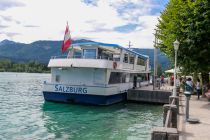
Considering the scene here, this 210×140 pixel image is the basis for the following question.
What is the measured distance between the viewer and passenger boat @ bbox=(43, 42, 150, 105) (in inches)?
966

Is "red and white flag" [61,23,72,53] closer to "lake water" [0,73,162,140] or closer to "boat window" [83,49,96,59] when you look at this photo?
"boat window" [83,49,96,59]

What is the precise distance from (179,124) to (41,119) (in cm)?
984

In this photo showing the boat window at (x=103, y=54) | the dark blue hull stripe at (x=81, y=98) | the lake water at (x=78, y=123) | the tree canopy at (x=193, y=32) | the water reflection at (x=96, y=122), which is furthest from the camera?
the boat window at (x=103, y=54)

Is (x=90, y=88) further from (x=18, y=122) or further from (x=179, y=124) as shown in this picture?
(x=179, y=124)

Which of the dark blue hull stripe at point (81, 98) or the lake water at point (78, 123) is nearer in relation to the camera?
the lake water at point (78, 123)

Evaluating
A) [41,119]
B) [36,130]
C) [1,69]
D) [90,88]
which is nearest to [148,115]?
[90,88]

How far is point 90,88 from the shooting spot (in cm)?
2445

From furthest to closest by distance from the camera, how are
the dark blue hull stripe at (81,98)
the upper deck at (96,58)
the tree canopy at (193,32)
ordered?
the dark blue hull stripe at (81,98) < the upper deck at (96,58) < the tree canopy at (193,32)

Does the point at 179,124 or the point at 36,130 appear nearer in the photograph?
the point at 179,124

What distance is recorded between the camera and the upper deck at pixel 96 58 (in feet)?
80.2

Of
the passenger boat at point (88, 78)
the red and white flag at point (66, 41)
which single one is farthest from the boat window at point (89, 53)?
the red and white flag at point (66, 41)

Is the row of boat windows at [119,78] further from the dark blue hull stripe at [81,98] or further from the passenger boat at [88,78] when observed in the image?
the dark blue hull stripe at [81,98]

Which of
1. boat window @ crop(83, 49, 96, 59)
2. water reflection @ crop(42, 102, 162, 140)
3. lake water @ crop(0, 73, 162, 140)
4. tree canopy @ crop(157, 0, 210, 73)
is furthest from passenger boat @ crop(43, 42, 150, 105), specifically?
tree canopy @ crop(157, 0, 210, 73)

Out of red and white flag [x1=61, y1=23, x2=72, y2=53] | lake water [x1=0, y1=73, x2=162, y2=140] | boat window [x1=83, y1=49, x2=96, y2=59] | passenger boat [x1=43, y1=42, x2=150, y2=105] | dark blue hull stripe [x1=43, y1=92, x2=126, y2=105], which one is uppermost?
red and white flag [x1=61, y1=23, x2=72, y2=53]
